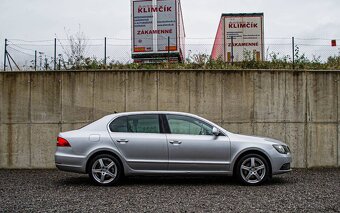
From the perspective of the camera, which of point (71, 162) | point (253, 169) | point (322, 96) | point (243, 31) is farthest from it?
point (243, 31)

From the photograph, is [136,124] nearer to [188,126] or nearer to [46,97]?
[188,126]

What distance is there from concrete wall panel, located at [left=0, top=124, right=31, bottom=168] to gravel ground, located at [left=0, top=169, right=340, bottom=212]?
173 cm

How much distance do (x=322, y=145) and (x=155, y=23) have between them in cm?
792

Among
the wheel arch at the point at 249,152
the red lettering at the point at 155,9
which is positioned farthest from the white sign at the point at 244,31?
the wheel arch at the point at 249,152

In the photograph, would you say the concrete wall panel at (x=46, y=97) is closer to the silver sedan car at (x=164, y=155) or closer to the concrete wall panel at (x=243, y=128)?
the silver sedan car at (x=164, y=155)

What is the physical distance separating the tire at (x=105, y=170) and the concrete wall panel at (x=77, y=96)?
12.3ft

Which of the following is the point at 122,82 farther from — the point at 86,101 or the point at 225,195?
the point at 225,195

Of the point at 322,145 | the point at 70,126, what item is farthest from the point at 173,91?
the point at 322,145

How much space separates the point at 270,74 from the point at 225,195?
549cm

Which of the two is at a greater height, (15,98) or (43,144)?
(15,98)

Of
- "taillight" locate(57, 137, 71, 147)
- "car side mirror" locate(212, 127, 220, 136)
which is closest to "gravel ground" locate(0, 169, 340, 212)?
"taillight" locate(57, 137, 71, 147)

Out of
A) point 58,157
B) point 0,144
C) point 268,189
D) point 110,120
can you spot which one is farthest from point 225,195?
point 0,144

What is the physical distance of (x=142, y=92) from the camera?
12.1 meters

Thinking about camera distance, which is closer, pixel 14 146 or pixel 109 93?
pixel 14 146
